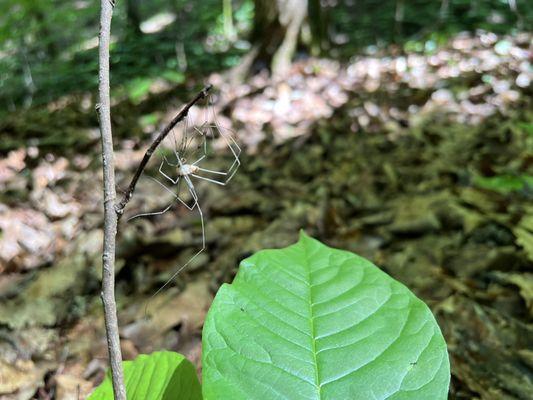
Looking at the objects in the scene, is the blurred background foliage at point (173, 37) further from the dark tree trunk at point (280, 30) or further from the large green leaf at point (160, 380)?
the large green leaf at point (160, 380)

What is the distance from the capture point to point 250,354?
769 millimetres

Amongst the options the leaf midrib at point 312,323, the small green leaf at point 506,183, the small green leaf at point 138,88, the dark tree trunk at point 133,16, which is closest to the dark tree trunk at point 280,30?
the small green leaf at point 138,88

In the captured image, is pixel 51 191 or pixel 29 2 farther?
pixel 29 2

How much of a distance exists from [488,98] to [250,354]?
3.51 meters

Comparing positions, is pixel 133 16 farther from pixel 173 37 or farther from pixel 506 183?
pixel 506 183

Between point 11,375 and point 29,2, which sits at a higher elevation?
point 29,2

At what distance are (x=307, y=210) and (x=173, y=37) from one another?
466 cm

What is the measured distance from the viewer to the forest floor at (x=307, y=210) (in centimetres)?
167

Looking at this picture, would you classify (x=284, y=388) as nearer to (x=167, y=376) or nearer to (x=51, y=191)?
(x=167, y=376)

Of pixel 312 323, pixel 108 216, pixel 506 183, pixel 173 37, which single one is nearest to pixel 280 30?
pixel 173 37

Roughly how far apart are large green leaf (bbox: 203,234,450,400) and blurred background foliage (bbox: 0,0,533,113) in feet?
12.1

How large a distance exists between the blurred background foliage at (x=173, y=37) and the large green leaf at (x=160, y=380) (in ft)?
12.1

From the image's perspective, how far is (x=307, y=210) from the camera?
250 centimetres

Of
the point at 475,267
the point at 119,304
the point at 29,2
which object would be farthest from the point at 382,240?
the point at 29,2
